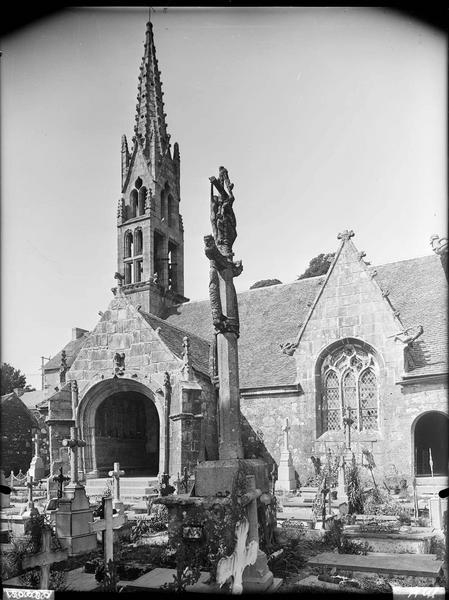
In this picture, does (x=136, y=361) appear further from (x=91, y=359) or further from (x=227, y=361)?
(x=227, y=361)

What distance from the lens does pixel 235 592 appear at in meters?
7.33

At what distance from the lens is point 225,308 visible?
9812 millimetres

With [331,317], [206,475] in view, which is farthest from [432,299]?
[206,475]

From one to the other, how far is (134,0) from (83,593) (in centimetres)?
835

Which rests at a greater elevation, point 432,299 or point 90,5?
point 90,5

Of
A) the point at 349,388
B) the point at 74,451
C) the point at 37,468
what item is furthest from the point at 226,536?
the point at 37,468

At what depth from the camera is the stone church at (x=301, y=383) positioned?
1692 centimetres

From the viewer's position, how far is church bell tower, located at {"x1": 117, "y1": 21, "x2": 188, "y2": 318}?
95.6 ft

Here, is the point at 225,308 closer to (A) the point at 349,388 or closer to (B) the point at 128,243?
(A) the point at 349,388

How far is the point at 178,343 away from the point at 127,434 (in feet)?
14.2

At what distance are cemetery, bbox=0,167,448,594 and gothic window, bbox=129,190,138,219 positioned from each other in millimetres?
18411

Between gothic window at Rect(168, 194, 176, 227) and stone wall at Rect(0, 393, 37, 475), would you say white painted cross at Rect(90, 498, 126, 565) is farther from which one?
gothic window at Rect(168, 194, 176, 227)

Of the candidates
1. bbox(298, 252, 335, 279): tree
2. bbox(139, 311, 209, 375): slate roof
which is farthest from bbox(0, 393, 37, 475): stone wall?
bbox(298, 252, 335, 279): tree

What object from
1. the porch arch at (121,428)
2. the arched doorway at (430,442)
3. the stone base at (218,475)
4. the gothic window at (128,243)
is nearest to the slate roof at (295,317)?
the arched doorway at (430,442)
